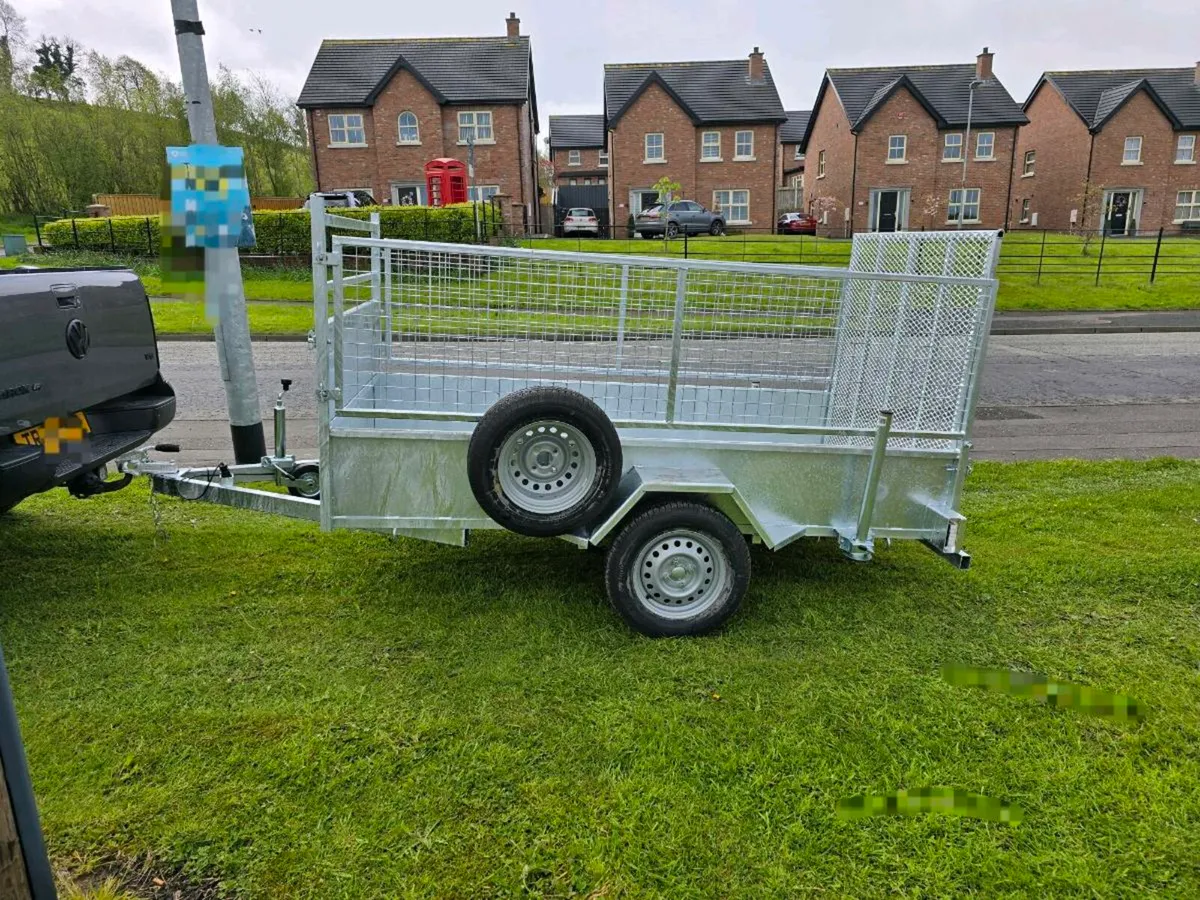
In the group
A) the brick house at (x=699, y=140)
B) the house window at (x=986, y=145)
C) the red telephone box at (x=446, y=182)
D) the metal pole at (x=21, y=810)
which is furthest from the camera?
the house window at (x=986, y=145)

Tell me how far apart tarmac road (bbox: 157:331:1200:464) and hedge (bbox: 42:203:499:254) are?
29.1 ft

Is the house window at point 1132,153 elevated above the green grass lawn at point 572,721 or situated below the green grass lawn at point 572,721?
above

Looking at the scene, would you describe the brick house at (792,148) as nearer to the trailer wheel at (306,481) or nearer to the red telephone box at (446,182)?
the red telephone box at (446,182)

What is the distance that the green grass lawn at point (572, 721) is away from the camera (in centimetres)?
259

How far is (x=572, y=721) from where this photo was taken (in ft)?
10.8

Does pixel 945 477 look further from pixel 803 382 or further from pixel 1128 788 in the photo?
pixel 1128 788

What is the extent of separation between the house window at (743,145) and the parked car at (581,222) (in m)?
8.60

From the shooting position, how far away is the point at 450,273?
4055mm

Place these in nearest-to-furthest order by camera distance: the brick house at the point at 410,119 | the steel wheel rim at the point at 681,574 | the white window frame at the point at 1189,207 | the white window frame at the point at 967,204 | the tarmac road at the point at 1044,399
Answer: the steel wheel rim at the point at 681,574
the tarmac road at the point at 1044,399
the brick house at the point at 410,119
the white window frame at the point at 967,204
the white window frame at the point at 1189,207

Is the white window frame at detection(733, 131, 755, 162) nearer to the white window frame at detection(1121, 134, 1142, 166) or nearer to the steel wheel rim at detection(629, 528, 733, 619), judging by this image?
the white window frame at detection(1121, 134, 1142, 166)

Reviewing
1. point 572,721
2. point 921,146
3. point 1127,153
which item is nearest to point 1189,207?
point 1127,153

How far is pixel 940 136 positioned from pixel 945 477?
4149 centimetres

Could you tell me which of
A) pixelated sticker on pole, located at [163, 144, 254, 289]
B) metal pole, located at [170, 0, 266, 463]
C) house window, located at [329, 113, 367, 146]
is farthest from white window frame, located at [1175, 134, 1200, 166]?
pixelated sticker on pole, located at [163, 144, 254, 289]

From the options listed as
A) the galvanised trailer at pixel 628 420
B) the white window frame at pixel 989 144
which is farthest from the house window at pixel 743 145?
the galvanised trailer at pixel 628 420
